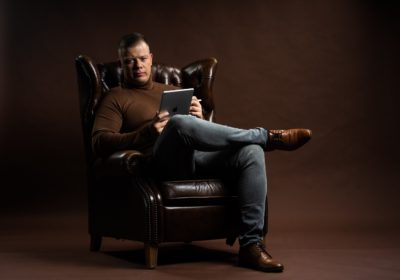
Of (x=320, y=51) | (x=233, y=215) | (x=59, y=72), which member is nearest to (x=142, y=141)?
(x=233, y=215)

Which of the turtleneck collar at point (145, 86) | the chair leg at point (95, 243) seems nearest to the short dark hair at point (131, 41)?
the turtleneck collar at point (145, 86)

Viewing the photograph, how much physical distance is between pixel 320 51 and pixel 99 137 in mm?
2415

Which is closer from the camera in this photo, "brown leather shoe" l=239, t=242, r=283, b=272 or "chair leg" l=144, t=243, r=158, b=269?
"brown leather shoe" l=239, t=242, r=283, b=272

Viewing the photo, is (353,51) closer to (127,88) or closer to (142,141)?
(127,88)

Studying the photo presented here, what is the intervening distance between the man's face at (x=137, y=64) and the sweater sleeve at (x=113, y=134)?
19 cm

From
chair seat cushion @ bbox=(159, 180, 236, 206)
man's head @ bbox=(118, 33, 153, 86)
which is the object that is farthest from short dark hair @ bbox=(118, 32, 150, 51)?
chair seat cushion @ bbox=(159, 180, 236, 206)

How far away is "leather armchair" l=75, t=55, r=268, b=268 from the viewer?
11.6 feet

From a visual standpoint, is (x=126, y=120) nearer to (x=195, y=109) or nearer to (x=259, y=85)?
(x=195, y=109)

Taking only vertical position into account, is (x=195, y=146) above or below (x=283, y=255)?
above

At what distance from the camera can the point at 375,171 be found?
18.5ft

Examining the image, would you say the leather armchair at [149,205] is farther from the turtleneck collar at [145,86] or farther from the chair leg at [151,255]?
the turtleneck collar at [145,86]

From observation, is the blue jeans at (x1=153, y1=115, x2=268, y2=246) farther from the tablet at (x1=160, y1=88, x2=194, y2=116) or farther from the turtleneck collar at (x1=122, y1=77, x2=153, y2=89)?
the turtleneck collar at (x1=122, y1=77, x2=153, y2=89)

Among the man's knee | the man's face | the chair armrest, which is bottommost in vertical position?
the chair armrest

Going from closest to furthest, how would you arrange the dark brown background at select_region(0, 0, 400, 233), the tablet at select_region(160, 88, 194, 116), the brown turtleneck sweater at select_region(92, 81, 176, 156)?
the tablet at select_region(160, 88, 194, 116) → the brown turtleneck sweater at select_region(92, 81, 176, 156) → the dark brown background at select_region(0, 0, 400, 233)
